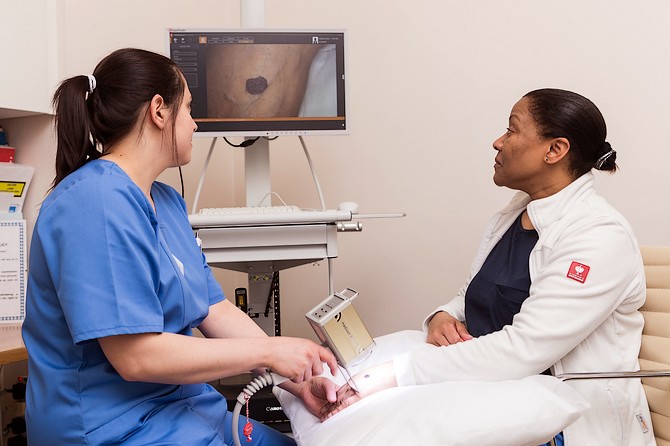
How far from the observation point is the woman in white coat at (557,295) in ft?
4.19

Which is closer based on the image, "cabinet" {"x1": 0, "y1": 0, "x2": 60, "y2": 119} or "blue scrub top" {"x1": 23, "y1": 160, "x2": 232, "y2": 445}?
"blue scrub top" {"x1": 23, "y1": 160, "x2": 232, "y2": 445}

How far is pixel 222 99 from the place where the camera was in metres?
2.20

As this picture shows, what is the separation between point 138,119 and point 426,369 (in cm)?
72

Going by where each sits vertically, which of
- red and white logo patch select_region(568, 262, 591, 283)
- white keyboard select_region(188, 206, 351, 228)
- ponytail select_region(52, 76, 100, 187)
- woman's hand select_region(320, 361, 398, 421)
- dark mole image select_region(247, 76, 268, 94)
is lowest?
woman's hand select_region(320, 361, 398, 421)

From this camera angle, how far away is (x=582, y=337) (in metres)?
1.30

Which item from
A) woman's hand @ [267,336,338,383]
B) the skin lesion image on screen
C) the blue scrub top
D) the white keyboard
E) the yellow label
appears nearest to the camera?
the blue scrub top

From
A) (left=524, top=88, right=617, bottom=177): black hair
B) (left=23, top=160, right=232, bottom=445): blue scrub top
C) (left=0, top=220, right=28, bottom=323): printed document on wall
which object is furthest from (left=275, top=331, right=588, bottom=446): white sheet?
(left=0, top=220, right=28, bottom=323): printed document on wall

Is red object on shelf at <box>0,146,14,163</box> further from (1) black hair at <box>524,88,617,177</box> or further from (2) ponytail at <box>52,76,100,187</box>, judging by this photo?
(1) black hair at <box>524,88,617,177</box>

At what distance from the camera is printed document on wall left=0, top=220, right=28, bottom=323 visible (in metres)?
1.98

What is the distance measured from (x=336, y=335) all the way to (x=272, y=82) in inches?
50.6

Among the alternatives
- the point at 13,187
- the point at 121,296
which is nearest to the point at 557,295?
the point at 121,296

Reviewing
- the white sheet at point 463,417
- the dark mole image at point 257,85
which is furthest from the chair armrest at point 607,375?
the dark mole image at point 257,85

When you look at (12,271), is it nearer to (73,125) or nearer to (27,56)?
(27,56)

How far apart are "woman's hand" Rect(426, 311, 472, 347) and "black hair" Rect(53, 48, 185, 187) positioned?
33.0 inches
